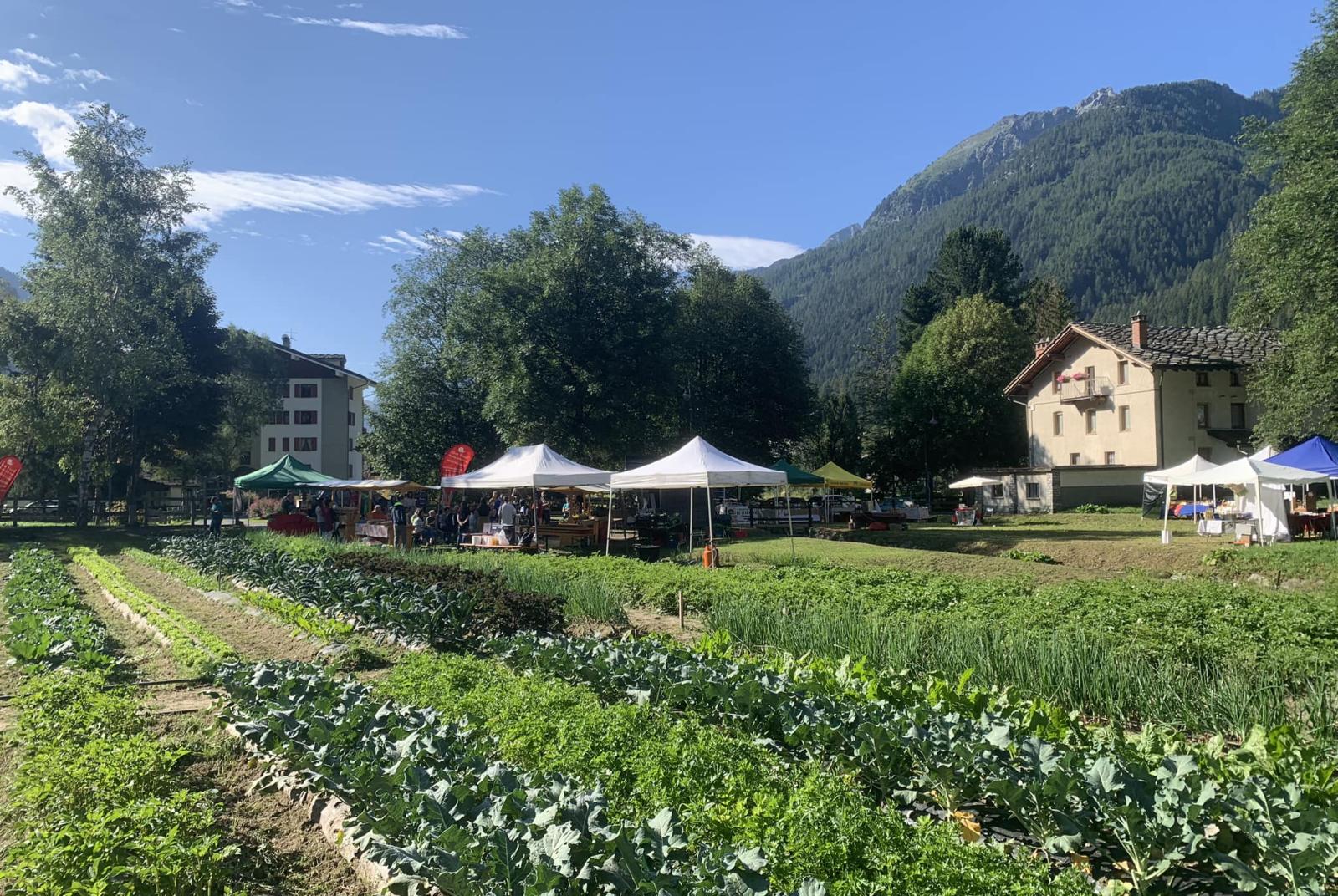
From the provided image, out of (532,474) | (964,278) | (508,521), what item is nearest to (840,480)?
(508,521)

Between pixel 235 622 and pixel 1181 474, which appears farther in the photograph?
pixel 1181 474

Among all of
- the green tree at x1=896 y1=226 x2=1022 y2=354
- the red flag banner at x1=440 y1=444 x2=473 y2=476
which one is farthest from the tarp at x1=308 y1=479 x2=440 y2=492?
the green tree at x1=896 y1=226 x2=1022 y2=354

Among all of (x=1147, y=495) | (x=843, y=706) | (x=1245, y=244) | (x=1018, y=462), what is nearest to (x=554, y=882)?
(x=843, y=706)

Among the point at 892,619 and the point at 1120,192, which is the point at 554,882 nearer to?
the point at 892,619

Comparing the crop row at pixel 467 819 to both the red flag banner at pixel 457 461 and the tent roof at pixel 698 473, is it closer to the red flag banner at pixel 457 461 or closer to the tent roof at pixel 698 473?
the tent roof at pixel 698 473

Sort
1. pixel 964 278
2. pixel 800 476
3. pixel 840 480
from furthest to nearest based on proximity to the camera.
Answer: pixel 964 278 < pixel 840 480 < pixel 800 476

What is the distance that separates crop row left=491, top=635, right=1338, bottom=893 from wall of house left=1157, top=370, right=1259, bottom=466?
38.2 meters

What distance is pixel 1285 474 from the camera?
19.4m

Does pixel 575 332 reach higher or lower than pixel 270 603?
higher

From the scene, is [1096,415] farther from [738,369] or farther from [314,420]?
[314,420]

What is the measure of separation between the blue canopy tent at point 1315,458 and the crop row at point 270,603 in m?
22.7

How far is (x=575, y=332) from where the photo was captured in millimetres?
27906

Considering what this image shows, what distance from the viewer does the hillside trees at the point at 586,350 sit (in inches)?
1098

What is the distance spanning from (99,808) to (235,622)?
28.7 feet
